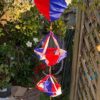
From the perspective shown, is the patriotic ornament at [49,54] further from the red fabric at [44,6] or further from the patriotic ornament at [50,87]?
the red fabric at [44,6]

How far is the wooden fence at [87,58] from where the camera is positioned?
11.3ft

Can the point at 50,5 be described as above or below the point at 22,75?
above

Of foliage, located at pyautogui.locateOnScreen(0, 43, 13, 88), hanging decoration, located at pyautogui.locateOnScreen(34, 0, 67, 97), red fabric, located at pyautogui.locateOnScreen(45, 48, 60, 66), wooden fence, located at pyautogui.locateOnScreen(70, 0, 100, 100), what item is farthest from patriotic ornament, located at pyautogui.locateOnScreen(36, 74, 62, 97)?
foliage, located at pyautogui.locateOnScreen(0, 43, 13, 88)

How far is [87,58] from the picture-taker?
3789 mm

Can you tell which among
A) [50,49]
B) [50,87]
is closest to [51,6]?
[50,49]

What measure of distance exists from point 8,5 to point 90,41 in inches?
93.3

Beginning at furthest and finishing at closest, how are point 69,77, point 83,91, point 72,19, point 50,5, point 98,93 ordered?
1. point 72,19
2. point 69,77
3. point 83,91
4. point 98,93
5. point 50,5

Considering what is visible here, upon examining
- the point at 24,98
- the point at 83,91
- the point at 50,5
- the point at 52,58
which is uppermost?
the point at 50,5

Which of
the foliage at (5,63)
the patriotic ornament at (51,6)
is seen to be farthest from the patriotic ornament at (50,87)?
the foliage at (5,63)

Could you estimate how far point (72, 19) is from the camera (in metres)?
7.17

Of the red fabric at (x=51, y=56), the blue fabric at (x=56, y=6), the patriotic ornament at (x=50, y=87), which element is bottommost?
the patriotic ornament at (x=50, y=87)

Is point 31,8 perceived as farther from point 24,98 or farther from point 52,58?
point 52,58

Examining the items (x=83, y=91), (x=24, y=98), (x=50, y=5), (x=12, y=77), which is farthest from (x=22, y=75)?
(x=50, y=5)

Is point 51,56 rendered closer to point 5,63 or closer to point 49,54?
point 49,54
